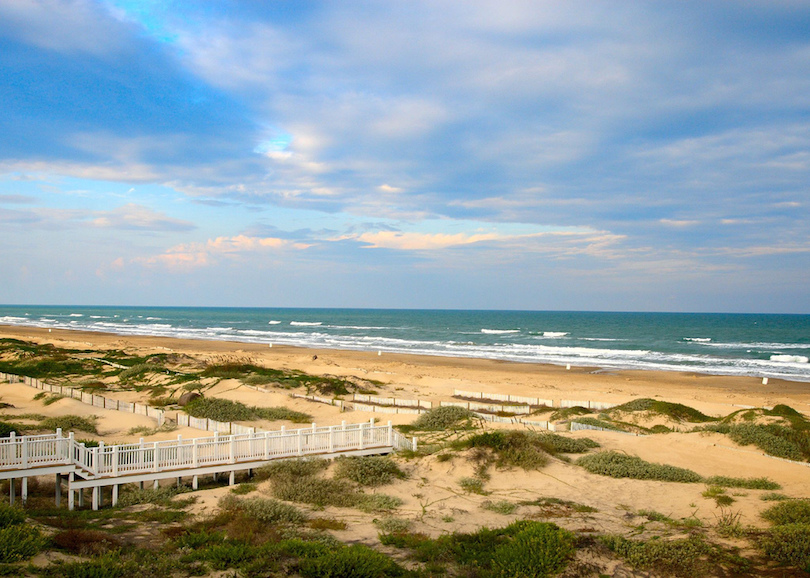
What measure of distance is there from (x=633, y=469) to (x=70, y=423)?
19784 millimetres

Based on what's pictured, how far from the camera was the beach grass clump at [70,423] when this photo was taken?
20312 mm

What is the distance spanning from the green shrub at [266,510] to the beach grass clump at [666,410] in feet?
63.5

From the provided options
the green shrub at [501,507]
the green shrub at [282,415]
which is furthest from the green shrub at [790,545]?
the green shrub at [282,415]

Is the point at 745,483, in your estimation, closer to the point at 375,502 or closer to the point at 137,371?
the point at 375,502

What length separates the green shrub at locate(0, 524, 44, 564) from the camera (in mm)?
8008

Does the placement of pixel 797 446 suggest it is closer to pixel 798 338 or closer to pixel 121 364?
pixel 121 364

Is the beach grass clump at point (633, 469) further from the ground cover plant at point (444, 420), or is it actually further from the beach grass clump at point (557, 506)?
the ground cover plant at point (444, 420)

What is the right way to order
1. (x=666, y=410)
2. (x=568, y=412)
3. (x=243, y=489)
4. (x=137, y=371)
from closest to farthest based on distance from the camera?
(x=243, y=489), (x=666, y=410), (x=568, y=412), (x=137, y=371)

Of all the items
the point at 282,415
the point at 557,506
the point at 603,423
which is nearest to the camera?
the point at 557,506

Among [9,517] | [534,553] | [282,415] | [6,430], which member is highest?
[9,517]

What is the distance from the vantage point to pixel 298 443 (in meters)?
15.6

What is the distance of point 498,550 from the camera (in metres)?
9.16

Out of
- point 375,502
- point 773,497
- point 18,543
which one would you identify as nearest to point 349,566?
point 375,502

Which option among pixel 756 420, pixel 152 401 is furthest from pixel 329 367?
pixel 756 420
